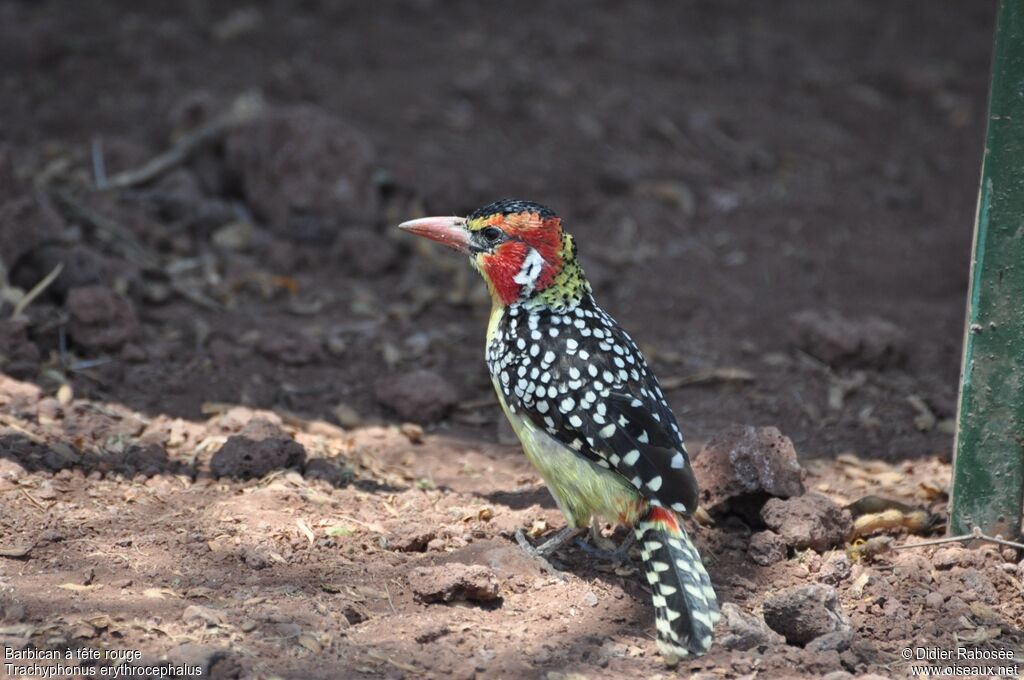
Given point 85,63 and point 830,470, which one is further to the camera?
point 85,63

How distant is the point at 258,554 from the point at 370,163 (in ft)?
12.0

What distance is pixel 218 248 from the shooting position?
6.75m

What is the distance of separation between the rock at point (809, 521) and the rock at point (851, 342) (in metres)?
1.62

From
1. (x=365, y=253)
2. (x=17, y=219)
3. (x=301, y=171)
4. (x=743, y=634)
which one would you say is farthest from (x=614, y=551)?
(x=301, y=171)

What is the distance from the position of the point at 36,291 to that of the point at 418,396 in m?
1.85

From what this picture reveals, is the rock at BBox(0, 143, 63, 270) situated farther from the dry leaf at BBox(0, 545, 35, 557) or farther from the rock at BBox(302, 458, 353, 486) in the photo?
the dry leaf at BBox(0, 545, 35, 557)

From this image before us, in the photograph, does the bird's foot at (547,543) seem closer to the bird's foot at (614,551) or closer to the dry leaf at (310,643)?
the bird's foot at (614,551)

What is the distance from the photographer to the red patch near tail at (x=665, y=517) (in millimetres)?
3979

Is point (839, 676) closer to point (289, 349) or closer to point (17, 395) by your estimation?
point (289, 349)

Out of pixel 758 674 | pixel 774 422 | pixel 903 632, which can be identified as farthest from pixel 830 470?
pixel 758 674

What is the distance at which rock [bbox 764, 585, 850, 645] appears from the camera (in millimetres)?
3697

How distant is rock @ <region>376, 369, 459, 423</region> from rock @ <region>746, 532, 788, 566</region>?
1752mm

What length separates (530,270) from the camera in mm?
4535

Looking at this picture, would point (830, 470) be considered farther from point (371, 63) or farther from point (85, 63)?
point (85, 63)
